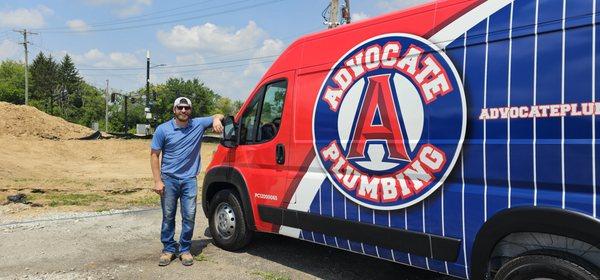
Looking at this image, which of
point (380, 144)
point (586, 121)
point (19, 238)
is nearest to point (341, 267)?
A: point (380, 144)

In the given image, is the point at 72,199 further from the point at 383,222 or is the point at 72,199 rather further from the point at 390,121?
the point at 390,121

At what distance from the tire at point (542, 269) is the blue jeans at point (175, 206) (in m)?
3.49

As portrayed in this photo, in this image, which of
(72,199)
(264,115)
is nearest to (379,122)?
(264,115)

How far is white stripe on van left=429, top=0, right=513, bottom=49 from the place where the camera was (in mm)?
3531

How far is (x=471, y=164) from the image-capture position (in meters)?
3.62

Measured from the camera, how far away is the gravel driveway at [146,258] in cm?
532

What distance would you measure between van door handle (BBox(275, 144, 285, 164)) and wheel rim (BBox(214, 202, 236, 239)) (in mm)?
1190

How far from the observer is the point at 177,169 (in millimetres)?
5711

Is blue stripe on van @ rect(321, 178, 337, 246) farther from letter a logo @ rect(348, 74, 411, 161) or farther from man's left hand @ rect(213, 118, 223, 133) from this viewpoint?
man's left hand @ rect(213, 118, 223, 133)

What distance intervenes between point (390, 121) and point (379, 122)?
0.11 metres

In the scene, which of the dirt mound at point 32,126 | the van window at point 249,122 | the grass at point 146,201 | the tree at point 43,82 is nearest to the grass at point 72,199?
the grass at point 146,201

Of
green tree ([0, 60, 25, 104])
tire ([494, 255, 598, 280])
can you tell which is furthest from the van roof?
green tree ([0, 60, 25, 104])

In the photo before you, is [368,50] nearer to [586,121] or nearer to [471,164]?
[471,164]

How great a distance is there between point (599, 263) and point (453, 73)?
1563 mm
